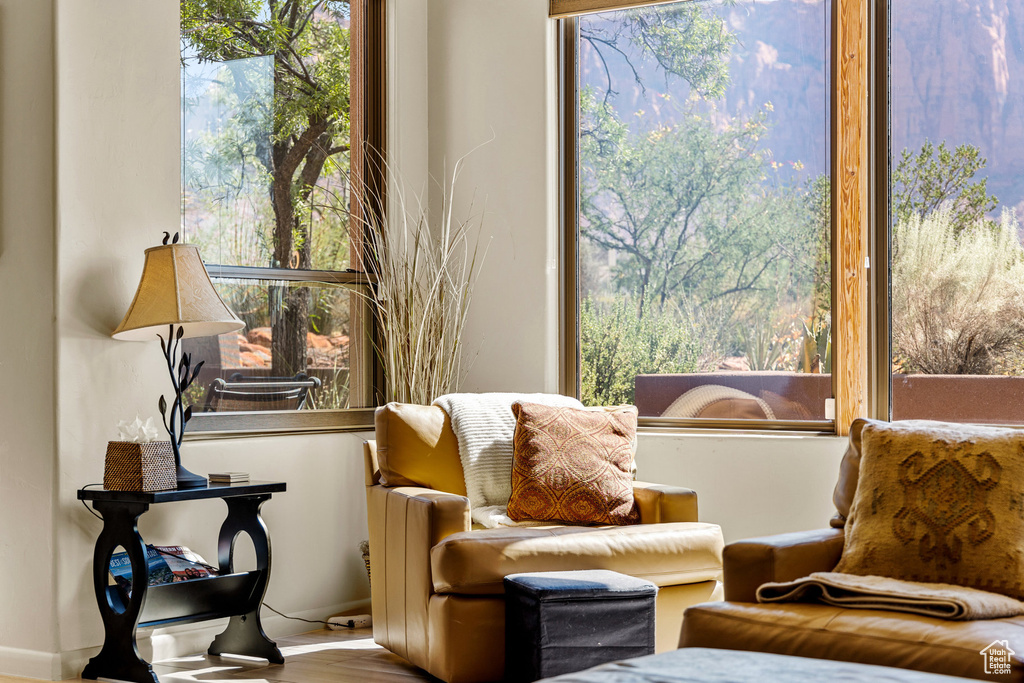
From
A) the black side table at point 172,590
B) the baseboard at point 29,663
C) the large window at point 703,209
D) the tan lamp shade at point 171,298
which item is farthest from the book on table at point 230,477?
the large window at point 703,209

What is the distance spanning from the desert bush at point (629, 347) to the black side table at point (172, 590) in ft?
5.25

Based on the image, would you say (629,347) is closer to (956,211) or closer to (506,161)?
(506,161)

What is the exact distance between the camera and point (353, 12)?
4.65 metres

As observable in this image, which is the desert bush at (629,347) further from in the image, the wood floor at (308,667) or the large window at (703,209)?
the wood floor at (308,667)

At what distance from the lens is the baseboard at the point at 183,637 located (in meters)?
3.33

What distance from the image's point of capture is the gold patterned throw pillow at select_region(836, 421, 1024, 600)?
2434mm

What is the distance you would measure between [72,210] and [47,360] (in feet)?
1.65

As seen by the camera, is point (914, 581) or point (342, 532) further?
point (342, 532)

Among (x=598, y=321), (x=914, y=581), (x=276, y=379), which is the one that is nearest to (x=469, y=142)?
(x=598, y=321)

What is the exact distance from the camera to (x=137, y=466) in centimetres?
323

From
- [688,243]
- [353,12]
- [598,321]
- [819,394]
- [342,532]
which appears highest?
[353,12]

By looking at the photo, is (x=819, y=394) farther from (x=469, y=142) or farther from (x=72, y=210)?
(x=72, y=210)

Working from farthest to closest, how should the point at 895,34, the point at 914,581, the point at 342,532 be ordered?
the point at 342,532, the point at 895,34, the point at 914,581

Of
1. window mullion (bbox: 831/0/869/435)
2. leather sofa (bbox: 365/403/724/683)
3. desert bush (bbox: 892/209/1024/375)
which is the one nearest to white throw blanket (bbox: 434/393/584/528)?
leather sofa (bbox: 365/403/724/683)
